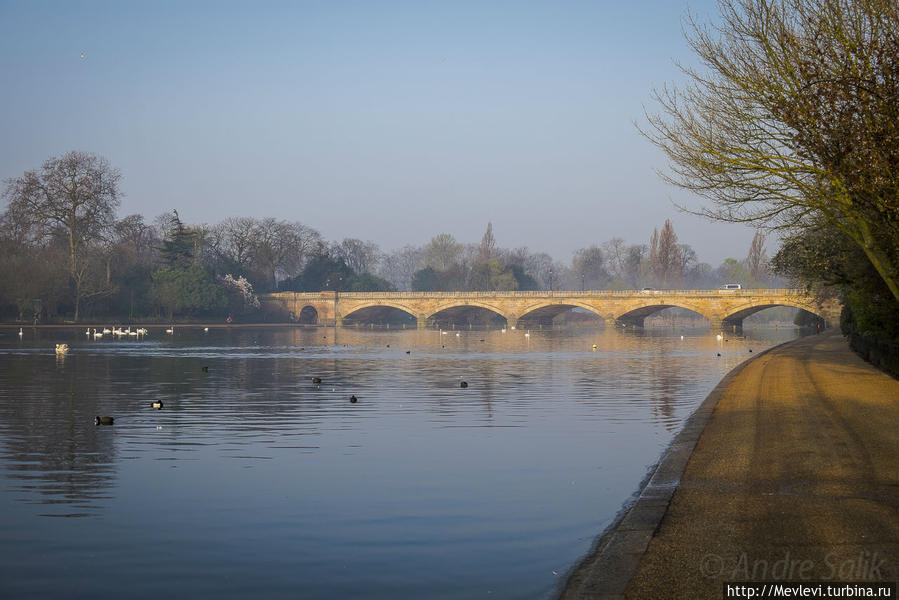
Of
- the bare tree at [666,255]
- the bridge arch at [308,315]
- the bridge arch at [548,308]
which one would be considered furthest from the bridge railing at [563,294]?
the bare tree at [666,255]

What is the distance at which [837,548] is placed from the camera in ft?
28.1

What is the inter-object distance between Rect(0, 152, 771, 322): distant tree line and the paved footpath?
84748mm

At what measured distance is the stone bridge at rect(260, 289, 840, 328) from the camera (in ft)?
342

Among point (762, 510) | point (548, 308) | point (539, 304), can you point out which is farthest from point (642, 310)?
point (762, 510)

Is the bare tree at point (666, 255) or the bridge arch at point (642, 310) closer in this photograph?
the bridge arch at point (642, 310)

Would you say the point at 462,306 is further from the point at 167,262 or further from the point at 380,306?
the point at 167,262

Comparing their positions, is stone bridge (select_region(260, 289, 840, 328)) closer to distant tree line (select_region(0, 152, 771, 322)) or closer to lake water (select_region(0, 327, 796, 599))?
distant tree line (select_region(0, 152, 771, 322))

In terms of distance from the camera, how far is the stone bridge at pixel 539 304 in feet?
342

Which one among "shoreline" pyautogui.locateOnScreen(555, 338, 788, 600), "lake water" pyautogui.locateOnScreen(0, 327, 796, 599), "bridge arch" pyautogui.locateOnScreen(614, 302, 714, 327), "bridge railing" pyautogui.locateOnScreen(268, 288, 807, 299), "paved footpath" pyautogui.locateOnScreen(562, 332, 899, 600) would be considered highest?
"bridge railing" pyautogui.locateOnScreen(268, 288, 807, 299)

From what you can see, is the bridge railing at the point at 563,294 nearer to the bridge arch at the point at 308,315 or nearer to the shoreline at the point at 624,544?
the bridge arch at the point at 308,315

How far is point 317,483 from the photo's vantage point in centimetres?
1505

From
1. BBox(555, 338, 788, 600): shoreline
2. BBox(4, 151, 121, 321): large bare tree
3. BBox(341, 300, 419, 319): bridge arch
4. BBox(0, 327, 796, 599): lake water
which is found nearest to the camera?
BBox(555, 338, 788, 600): shoreline

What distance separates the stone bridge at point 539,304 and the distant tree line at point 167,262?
6887mm

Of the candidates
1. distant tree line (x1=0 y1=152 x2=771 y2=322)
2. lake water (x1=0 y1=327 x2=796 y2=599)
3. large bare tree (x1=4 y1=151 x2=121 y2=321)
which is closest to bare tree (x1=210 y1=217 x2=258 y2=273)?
distant tree line (x1=0 y1=152 x2=771 y2=322)
